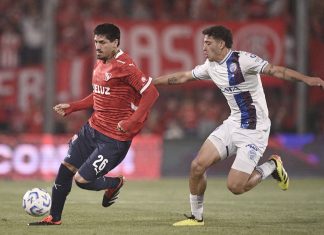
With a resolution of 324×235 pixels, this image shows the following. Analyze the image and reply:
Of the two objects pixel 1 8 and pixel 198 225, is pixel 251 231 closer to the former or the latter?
pixel 198 225

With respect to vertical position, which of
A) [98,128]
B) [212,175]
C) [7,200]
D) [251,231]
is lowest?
[212,175]

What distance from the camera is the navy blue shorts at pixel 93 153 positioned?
9.61m

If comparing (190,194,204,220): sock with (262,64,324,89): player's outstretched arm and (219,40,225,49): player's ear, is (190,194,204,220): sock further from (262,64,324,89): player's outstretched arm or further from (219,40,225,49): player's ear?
(219,40,225,49): player's ear

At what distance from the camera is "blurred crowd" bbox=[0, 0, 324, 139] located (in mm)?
19391

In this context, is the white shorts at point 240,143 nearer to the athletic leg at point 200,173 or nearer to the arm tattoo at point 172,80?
the athletic leg at point 200,173

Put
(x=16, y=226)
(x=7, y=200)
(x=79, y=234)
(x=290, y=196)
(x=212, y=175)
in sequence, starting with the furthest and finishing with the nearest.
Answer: (x=212, y=175), (x=290, y=196), (x=7, y=200), (x=16, y=226), (x=79, y=234)

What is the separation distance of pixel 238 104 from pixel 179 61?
29.5 feet

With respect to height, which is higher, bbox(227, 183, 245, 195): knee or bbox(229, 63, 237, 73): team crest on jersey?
bbox(229, 63, 237, 73): team crest on jersey

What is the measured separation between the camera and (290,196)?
548 inches

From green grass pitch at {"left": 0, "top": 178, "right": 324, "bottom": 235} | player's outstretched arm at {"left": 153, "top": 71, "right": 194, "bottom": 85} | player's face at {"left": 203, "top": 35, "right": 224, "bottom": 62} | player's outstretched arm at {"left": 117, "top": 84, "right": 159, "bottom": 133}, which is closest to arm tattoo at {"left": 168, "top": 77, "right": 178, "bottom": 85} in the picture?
player's outstretched arm at {"left": 153, "top": 71, "right": 194, "bottom": 85}

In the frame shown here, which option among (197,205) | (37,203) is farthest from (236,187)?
(37,203)

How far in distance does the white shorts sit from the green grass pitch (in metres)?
0.68

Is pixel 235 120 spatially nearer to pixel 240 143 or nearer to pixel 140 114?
pixel 240 143

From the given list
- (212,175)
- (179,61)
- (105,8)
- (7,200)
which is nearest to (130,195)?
(7,200)
